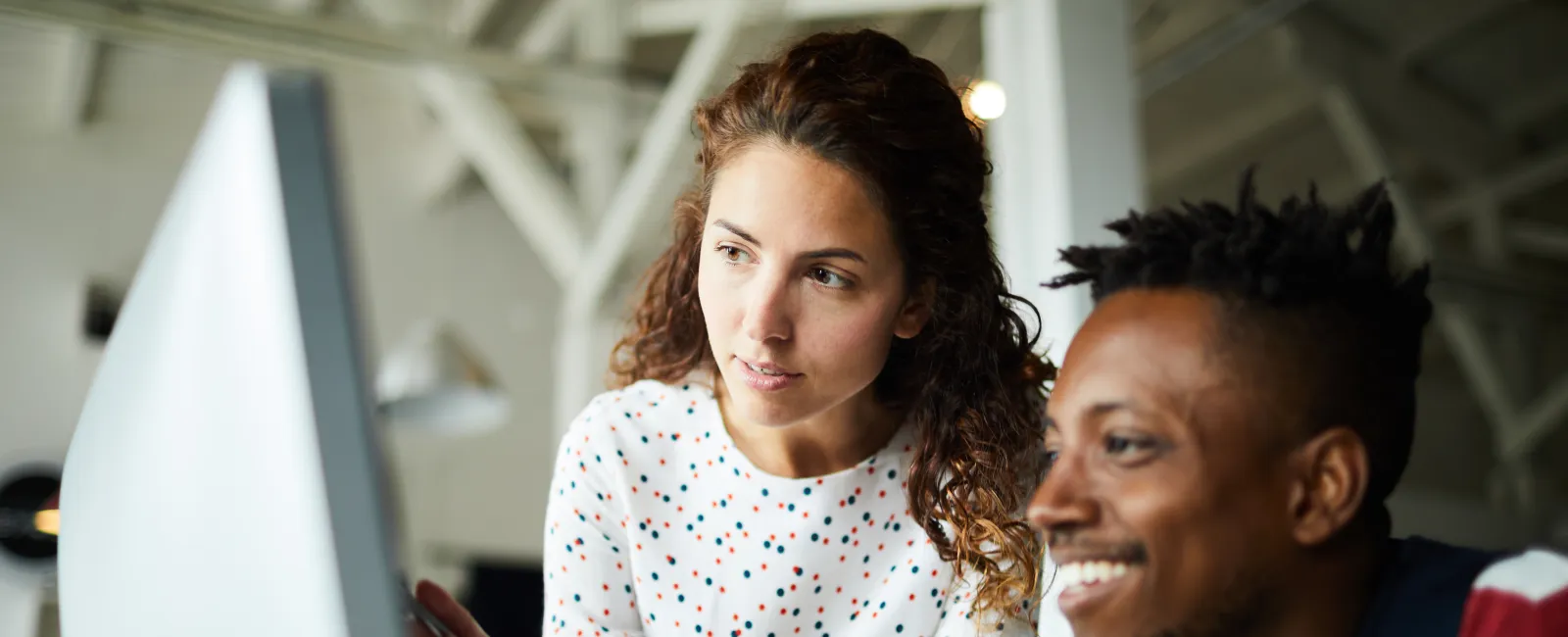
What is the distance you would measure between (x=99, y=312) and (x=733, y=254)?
604cm

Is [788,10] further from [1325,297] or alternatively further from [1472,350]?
[1472,350]

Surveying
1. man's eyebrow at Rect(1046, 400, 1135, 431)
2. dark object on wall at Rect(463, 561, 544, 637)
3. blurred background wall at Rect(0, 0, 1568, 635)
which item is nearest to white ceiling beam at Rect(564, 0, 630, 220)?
blurred background wall at Rect(0, 0, 1568, 635)

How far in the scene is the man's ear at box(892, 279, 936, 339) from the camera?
1224mm

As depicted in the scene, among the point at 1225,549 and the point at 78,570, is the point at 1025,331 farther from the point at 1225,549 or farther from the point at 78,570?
the point at 78,570

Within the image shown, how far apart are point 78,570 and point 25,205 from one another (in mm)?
6456

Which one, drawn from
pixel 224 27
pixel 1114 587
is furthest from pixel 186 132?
pixel 1114 587

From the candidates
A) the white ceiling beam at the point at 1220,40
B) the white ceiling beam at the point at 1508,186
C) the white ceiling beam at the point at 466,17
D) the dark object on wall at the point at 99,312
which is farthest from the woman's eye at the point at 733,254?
the white ceiling beam at the point at 1508,186

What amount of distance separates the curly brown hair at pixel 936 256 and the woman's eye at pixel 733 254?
0.37ft

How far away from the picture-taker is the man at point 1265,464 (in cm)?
91

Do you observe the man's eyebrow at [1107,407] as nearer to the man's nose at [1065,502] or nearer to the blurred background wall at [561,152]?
the man's nose at [1065,502]

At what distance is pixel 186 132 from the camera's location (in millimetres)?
6895

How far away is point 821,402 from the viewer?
1.18 metres

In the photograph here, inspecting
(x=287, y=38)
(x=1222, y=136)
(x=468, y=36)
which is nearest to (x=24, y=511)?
(x=287, y=38)

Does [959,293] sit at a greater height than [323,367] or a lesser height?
greater
